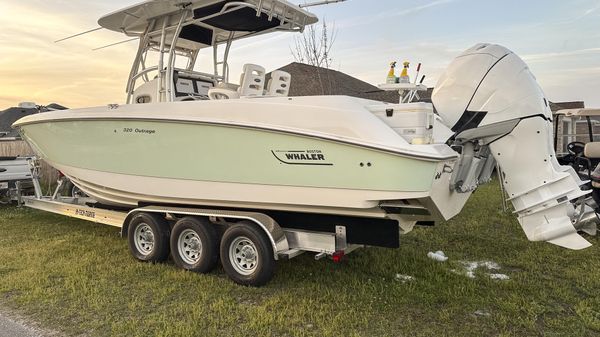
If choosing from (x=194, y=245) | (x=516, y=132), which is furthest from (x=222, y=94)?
(x=516, y=132)

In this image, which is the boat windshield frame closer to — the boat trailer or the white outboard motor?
the boat trailer

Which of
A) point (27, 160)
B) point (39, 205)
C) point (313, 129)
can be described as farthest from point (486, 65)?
point (27, 160)

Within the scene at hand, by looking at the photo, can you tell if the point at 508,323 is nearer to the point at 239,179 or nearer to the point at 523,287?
the point at 523,287

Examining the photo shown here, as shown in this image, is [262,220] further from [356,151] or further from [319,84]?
[319,84]

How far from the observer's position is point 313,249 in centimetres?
396

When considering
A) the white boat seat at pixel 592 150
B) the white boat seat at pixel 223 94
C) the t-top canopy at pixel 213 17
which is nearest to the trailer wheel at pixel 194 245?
the white boat seat at pixel 223 94

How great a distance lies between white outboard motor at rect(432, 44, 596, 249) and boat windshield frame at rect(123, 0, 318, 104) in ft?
7.46

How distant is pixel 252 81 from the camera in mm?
4832

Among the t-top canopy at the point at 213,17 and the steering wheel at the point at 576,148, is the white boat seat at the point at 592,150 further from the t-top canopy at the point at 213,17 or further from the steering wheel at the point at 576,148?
the t-top canopy at the point at 213,17

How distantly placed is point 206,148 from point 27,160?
5.57 meters

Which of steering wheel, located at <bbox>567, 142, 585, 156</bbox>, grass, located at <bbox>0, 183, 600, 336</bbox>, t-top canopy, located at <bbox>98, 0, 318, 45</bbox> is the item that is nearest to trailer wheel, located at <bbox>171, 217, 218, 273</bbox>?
grass, located at <bbox>0, 183, 600, 336</bbox>

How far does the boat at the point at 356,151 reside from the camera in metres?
3.44

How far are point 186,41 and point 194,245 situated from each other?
277 cm

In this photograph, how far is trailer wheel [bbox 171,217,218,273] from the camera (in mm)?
4359
